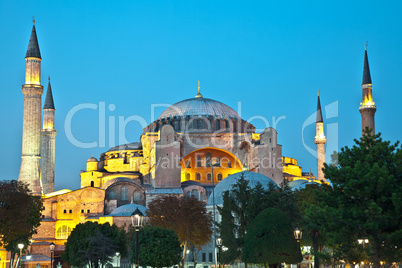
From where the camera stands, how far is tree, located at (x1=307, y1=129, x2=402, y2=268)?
854 inches

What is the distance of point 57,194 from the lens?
58750 mm

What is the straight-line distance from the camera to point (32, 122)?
52625 mm

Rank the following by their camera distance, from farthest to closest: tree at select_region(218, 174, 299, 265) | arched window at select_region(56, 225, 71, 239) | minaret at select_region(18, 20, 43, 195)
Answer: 1. arched window at select_region(56, 225, 71, 239)
2. minaret at select_region(18, 20, 43, 195)
3. tree at select_region(218, 174, 299, 265)

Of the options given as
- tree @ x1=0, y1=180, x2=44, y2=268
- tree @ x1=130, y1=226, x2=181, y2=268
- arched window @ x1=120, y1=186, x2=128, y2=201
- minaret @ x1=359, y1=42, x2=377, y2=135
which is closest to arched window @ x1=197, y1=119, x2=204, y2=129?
arched window @ x1=120, y1=186, x2=128, y2=201

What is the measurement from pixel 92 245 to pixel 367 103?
27458 mm

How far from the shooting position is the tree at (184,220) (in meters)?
41.8

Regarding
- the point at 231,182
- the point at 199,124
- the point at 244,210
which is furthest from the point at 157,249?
the point at 199,124

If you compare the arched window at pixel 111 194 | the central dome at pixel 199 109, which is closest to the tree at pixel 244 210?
the arched window at pixel 111 194

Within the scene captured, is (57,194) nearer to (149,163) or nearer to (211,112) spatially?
(149,163)

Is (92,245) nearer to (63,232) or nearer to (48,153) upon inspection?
(63,232)

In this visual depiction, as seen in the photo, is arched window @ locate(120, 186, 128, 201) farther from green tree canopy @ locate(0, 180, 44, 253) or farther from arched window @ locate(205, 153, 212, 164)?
green tree canopy @ locate(0, 180, 44, 253)

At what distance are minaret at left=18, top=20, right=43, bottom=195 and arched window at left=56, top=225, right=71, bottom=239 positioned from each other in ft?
17.8

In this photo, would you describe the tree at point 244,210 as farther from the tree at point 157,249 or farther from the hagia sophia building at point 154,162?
the hagia sophia building at point 154,162

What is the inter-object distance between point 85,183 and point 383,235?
48426 mm
